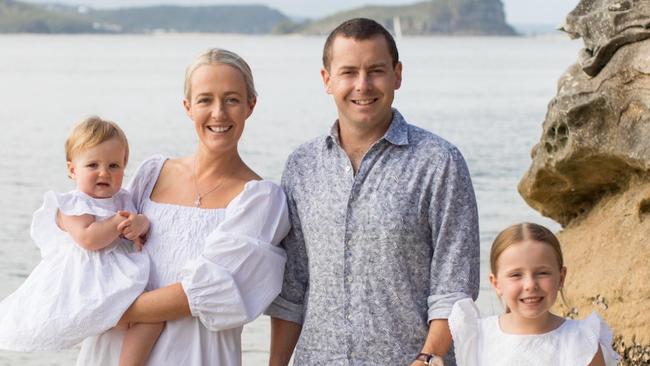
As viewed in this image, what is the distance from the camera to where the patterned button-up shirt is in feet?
13.0

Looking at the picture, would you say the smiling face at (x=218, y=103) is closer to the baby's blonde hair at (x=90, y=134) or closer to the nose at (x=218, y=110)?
the nose at (x=218, y=110)

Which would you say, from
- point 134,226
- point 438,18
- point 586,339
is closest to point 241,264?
point 134,226

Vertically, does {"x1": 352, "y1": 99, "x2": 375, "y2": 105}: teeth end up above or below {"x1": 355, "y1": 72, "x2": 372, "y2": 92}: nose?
below

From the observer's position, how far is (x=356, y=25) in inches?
158

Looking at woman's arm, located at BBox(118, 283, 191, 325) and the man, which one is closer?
the man

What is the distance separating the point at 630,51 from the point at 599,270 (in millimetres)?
1229

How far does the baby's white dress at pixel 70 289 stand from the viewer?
4.07 metres

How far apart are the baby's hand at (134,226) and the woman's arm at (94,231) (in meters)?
0.02

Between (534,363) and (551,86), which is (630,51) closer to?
(534,363)

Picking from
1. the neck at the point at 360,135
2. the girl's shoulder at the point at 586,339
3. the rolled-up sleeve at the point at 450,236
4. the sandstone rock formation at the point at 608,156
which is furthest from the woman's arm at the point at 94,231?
the sandstone rock formation at the point at 608,156

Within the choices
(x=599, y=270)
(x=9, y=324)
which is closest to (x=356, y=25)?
(x=9, y=324)

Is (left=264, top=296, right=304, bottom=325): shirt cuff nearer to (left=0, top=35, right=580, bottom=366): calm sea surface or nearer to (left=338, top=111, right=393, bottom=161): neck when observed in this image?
(left=338, top=111, right=393, bottom=161): neck

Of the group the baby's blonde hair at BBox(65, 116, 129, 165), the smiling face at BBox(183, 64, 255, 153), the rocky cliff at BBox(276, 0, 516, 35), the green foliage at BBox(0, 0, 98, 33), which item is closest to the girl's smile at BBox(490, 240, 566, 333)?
the smiling face at BBox(183, 64, 255, 153)

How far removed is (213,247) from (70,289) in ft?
1.67
